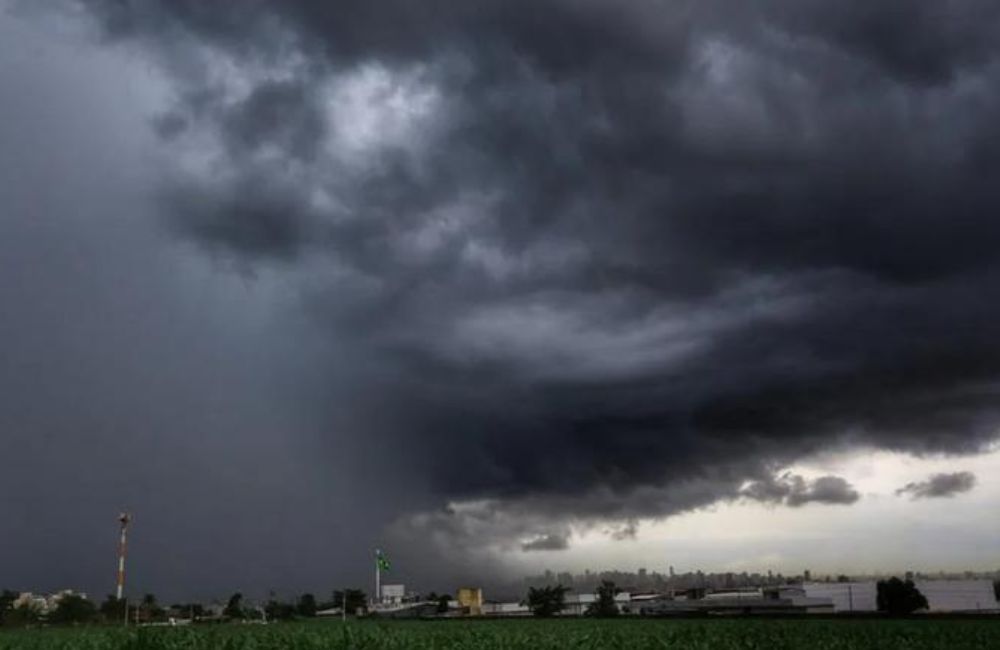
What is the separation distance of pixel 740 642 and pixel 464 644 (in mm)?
15244

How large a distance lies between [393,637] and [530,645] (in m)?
8.03

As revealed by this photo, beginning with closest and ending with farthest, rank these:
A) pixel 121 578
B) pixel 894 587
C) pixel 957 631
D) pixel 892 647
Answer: pixel 892 647, pixel 957 631, pixel 121 578, pixel 894 587

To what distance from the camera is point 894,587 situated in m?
190

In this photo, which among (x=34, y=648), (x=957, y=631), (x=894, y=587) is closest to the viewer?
(x=34, y=648)

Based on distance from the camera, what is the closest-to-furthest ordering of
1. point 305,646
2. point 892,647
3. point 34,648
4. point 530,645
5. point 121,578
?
point 305,646 → point 530,645 → point 34,648 → point 892,647 → point 121,578

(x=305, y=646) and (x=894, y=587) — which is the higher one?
(x=305, y=646)

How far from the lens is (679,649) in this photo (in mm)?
42969

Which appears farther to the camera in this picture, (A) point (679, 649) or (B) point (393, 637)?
(B) point (393, 637)

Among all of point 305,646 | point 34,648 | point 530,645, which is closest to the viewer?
point 305,646

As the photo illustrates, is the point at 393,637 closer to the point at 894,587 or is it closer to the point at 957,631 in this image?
the point at 957,631

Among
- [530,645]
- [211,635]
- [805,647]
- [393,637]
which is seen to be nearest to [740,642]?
[805,647]

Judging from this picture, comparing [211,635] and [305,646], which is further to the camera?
[211,635]

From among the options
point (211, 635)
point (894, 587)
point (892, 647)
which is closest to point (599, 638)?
point (892, 647)

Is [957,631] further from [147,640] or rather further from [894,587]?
[894,587]
